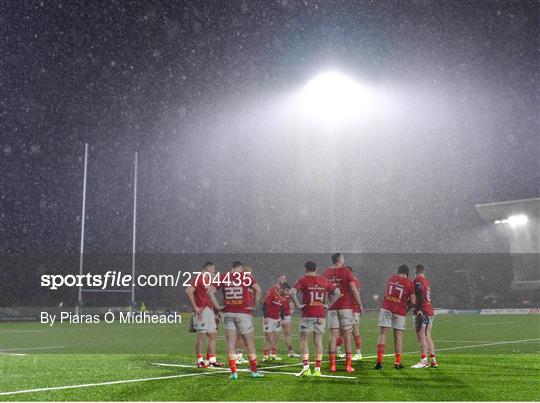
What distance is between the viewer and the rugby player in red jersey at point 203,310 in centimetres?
1450

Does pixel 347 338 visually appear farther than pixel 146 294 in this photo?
No

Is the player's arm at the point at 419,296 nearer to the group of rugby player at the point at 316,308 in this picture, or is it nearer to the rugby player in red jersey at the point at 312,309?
the group of rugby player at the point at 316,308

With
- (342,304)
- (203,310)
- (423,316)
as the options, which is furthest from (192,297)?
(423,316)

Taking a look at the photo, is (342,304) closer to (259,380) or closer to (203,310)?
(259,380)

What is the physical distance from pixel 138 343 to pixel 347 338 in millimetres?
12246

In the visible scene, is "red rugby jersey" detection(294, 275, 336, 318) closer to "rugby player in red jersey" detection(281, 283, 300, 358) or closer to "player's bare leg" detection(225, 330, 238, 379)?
"player's bare leg" detection(225, 330, 238, 379)

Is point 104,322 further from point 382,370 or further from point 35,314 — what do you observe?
point 382,370

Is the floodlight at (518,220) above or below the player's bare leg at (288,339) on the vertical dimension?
above

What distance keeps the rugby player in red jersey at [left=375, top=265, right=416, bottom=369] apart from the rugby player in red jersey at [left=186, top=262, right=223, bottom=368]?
367 centimetres

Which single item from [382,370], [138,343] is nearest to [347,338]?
[382,370]

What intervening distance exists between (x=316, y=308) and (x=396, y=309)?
7.14ft

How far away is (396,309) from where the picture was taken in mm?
14141

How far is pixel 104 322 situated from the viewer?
145 ft

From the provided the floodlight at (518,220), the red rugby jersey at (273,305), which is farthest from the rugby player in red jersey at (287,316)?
the floodlight at (518,220)
